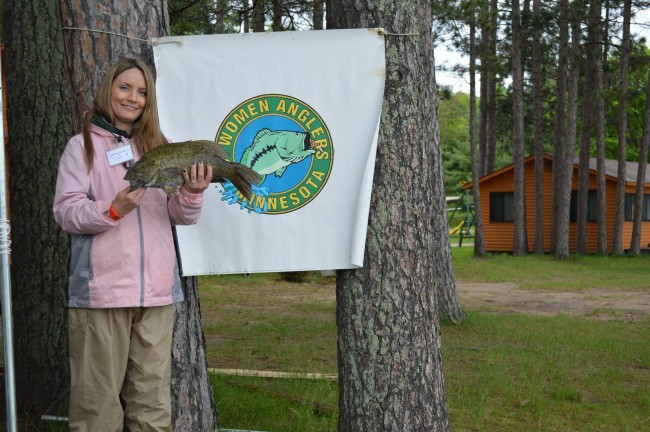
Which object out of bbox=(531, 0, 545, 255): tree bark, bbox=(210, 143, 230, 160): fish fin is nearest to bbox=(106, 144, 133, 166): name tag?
bbox=(210, 143, 230, 160): fish fin

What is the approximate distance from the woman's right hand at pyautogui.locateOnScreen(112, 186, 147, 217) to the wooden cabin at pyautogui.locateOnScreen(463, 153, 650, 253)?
2747 cm

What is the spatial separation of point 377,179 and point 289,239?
54cm

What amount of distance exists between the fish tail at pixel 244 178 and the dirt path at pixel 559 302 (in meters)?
9.15

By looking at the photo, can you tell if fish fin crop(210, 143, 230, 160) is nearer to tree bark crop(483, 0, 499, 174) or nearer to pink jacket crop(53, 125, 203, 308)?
pink jacket crop(53, 125, 203, 308)

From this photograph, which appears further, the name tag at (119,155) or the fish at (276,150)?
the fish at (276,150)

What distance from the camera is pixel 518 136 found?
2692 centimetres

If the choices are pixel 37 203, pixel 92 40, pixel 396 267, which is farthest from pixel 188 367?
pixel 37 203

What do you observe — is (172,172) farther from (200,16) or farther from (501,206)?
(501,206)

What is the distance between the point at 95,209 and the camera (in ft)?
11.2

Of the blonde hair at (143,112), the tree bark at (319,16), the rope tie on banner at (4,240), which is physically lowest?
the rope tie on banner at (4,240)

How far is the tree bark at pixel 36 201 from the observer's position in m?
5.57

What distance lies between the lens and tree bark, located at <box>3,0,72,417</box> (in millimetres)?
5566

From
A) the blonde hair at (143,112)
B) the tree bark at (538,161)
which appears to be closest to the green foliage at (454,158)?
the tree bark at (538,161)

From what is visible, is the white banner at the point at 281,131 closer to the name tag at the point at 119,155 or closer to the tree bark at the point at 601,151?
the name tag at the point at 119,155
